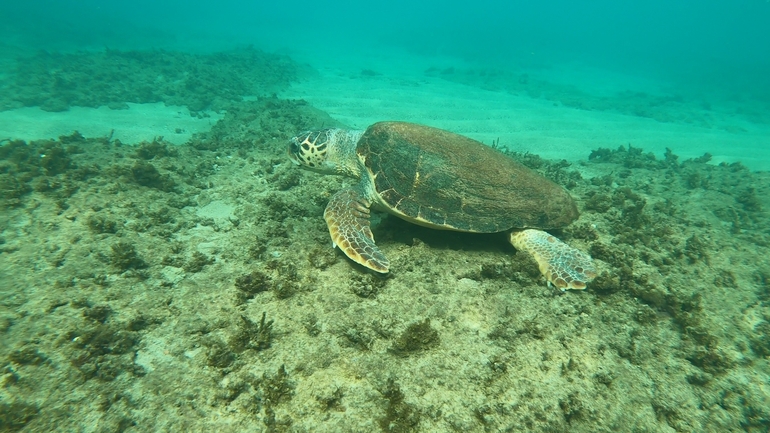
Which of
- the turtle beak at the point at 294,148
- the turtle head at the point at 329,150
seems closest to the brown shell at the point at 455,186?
the turtle head at the point at 329,150

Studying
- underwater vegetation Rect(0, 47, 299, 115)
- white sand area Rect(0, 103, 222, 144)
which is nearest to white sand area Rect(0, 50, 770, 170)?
white sand area Rect(0, 103, 222, 144)

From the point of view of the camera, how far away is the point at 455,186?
14.1ft

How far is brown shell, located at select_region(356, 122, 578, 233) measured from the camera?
13.9ft

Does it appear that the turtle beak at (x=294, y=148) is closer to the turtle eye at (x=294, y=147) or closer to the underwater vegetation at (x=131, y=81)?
the turtle eye at (x=294, y=147)

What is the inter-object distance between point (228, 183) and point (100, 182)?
1.98 metres

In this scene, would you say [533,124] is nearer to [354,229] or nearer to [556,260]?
[556,260]

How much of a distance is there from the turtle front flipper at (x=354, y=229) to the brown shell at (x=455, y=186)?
1.37ft

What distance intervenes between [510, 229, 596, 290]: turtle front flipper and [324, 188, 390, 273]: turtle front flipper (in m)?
1.92

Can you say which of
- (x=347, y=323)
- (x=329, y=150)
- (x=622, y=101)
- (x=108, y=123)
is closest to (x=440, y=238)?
(x=347, y=323)

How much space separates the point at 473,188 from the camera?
432 centimetres

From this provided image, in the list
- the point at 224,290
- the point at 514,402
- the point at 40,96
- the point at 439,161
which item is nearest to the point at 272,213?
the point at 224,290

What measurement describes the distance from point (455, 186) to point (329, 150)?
89.4 inches

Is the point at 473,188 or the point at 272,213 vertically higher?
the point at 473,188

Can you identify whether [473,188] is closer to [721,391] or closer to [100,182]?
[721,391]
